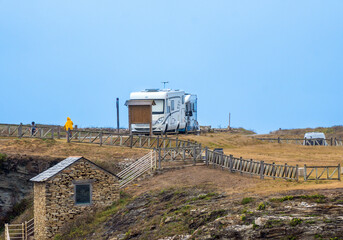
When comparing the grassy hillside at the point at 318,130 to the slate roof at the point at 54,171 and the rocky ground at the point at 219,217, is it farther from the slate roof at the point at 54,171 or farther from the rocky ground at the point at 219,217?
the rocky ground at the point at 219,217

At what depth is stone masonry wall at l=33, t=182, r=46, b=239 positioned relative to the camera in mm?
30641

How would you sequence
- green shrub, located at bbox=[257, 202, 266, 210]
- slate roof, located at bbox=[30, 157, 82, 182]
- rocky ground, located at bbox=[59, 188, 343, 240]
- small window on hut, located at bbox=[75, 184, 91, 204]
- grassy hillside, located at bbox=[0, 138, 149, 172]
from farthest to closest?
1. grassy hillside, located at bbox=[0, 138, 149, 172]
2. small window on hut, located at bbox=[75, 184, 91, 204]
3. slate roof, located at bbox=[30, 157, 82, 182]
4. green shrub, located at bbox=[257, 202, 266, 210]
5. rocky ground, located at bbox=[59, 188, 343, 240]

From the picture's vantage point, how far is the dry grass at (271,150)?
45.5 m

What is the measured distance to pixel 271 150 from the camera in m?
53.1

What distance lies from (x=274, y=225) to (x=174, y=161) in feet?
55.4

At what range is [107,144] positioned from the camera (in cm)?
4591

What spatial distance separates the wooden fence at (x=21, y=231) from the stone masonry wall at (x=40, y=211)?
0.79 metres

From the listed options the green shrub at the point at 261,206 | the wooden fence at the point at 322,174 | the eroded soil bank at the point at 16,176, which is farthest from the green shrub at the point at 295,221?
the eroded soil bank at the point at 16,176

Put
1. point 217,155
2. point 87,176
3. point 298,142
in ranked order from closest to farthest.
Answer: point 87,176 < point 217,155 < point 298,142

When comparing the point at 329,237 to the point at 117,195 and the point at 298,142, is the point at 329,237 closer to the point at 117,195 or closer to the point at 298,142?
the point at 117,195

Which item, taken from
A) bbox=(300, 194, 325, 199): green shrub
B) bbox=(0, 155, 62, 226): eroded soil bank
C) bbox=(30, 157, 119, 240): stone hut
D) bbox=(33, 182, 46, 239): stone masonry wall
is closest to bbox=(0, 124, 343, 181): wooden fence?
bbox=(0, 155, 62, 226): eroded soil bank

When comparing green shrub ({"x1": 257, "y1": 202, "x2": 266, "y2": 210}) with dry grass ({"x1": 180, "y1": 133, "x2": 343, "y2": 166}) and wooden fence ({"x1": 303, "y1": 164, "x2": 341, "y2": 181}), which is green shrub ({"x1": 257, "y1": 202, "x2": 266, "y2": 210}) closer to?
wooden fence ({"x1": 303, "y1": 164, "x2": 341, "y2": 181})

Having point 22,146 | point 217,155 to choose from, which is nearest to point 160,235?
point 217,155

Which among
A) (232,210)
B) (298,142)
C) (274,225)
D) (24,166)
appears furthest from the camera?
(298,142)
